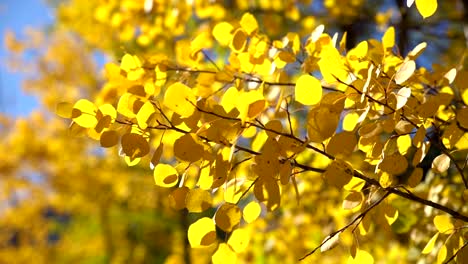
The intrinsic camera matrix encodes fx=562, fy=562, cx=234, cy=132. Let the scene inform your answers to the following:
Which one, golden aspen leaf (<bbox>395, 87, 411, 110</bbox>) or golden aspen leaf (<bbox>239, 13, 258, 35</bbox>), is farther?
golden aspen leaf (<bbox>239, 13, 258, 35</bbox>)

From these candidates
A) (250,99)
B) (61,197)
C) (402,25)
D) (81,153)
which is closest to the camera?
(250,99)

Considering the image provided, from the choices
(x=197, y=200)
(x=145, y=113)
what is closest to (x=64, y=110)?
(x=145, y=113)

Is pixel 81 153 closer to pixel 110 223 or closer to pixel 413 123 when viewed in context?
pixel 110 223

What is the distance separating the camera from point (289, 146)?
0.79 meters

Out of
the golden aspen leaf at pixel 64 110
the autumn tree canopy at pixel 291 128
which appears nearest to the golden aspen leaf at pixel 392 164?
the autumn tree canopy at pixel 291 128

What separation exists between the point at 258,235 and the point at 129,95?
1512mm

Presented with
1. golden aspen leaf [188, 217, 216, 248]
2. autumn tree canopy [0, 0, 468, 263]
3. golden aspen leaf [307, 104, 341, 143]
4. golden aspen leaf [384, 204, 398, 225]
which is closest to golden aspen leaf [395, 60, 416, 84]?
autumn tree canopy [0, 0, 468, 263]

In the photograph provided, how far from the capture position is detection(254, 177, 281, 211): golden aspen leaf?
0.76m

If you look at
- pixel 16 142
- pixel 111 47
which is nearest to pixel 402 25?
pixel 111 47

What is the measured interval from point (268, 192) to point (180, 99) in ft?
0.57

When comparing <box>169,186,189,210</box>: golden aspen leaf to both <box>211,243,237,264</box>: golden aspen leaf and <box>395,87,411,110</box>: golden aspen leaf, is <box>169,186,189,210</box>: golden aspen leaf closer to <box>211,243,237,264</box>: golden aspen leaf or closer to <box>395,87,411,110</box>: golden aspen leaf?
<box>211,243,237,264</box>: golden aspen leaf

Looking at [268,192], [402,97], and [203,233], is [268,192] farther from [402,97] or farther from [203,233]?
[402,97]

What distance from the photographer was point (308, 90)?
74 centimetres

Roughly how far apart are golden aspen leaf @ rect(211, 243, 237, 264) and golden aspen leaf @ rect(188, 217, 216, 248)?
4 centimetres
